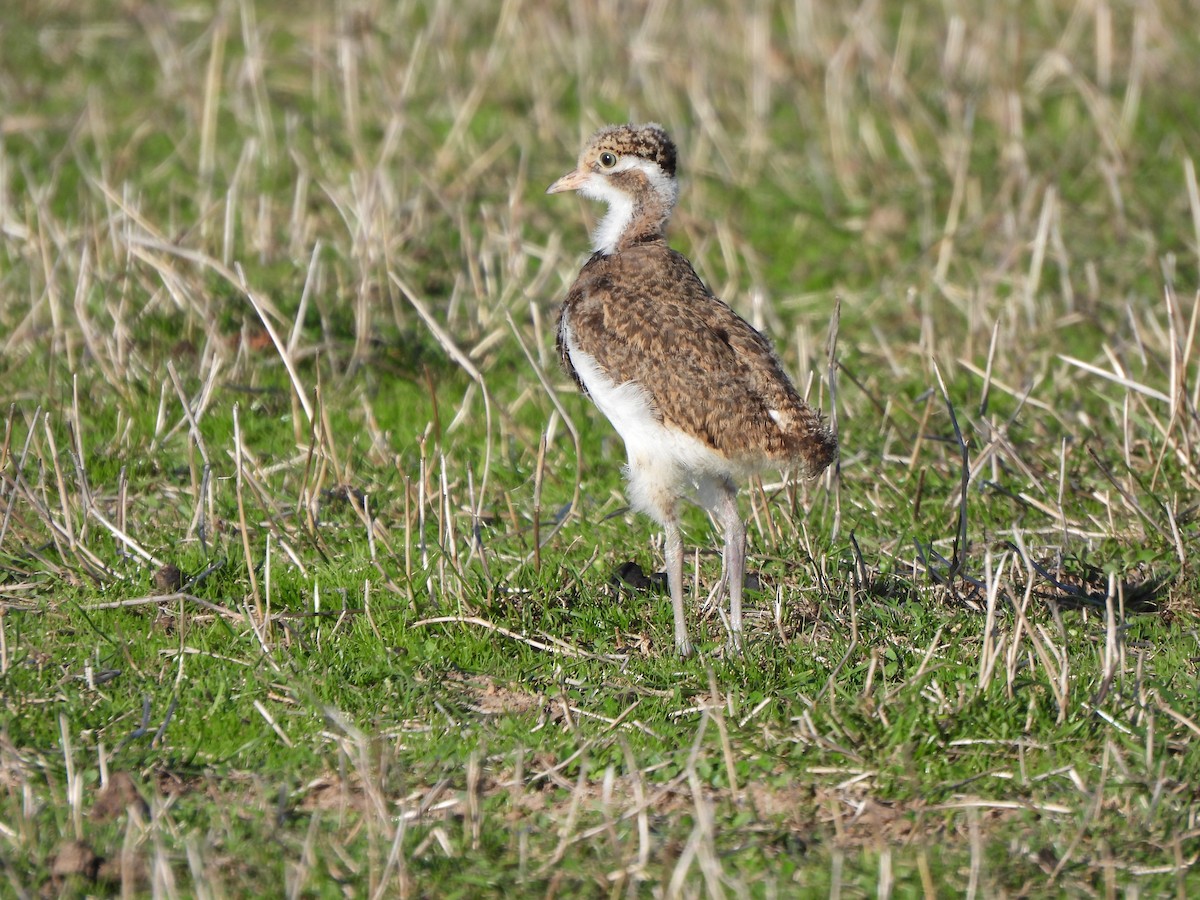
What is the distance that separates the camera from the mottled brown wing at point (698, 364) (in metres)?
4.50

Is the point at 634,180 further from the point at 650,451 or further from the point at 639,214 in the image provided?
the point at 650,451

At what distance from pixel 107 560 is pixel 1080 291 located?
466 cm

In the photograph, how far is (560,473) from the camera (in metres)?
6.00

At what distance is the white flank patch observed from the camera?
4586 millimetres

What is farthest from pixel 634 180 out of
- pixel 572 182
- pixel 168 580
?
pixel 168 580

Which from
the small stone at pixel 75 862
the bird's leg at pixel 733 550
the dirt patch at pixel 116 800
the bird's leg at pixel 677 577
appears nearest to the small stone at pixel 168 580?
the dirt patch at pixel 116 800

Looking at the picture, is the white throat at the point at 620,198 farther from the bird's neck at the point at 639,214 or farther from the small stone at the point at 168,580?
the small stone at the point at 168,580

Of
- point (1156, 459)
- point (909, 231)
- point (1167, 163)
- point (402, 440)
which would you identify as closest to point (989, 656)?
point (1156, 459)

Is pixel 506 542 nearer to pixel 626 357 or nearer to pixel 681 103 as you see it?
pixel 626 357

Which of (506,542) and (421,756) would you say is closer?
(421,756)

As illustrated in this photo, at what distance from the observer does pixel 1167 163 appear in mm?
8641

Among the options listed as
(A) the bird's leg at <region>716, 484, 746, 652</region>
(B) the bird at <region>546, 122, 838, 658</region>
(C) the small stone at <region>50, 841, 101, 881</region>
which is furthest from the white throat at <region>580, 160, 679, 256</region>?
(C) the small stone at <region>50, 841, 101, 881</region>

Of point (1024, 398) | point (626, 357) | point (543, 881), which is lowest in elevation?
point (543, 881)

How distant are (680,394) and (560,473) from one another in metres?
1.52
